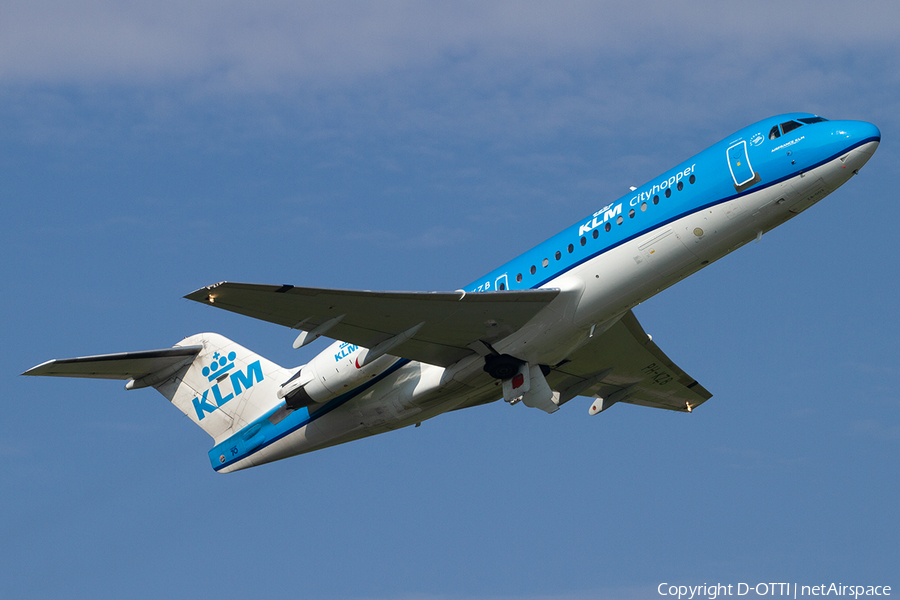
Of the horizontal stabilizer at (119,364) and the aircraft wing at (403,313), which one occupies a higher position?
the horizontal stabilizer at (119,364)

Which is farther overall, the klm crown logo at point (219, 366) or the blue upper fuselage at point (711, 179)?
the klm crown logo at point (219, 366)

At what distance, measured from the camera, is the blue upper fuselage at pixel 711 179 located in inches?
914

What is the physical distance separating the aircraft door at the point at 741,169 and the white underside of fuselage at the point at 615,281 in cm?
28

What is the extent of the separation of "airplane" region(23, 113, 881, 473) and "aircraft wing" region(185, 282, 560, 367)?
0.13 feet

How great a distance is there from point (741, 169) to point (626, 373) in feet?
31.2

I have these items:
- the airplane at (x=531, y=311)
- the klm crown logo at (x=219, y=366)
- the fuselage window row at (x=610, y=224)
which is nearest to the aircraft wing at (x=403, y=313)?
the airplane at (x=531, y=311)

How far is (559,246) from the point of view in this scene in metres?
25.7

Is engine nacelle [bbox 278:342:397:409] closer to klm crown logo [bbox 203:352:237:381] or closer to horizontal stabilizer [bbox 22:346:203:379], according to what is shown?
klm crown logo [bbox 203:352:237:381]

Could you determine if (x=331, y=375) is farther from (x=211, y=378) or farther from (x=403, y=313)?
(x=211, y=378)

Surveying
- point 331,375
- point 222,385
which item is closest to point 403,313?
point 331,375

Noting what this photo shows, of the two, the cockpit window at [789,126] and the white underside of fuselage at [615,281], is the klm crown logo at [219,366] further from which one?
the cockpit window at [789,126]

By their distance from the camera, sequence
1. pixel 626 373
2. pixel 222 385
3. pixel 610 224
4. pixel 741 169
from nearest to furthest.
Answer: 1. pixel 741 169
2. pixel 610 224
3. pixel 626 373
4. pixel 222 385

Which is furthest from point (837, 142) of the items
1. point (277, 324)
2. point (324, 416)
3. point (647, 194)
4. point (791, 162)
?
point (324, 416)

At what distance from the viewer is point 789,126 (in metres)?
23.8
